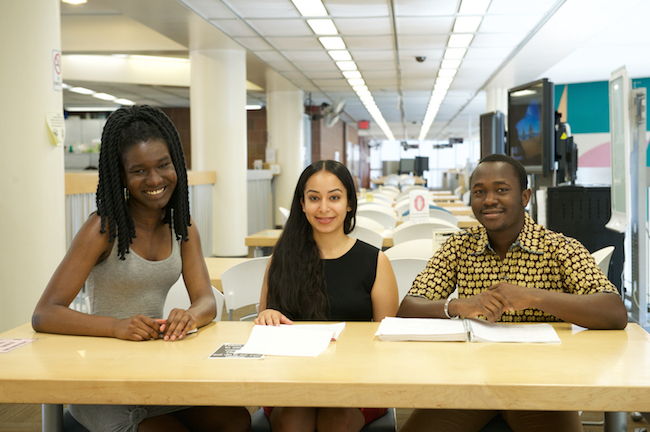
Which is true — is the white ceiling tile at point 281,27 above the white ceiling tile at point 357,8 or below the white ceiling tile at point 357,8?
above

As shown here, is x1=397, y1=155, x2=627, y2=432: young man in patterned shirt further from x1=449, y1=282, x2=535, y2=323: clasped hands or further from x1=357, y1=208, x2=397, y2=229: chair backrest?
x1=357, y1=208, x2=397, y2=229: chair backrest

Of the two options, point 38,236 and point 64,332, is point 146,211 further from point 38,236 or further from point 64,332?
point 38,236

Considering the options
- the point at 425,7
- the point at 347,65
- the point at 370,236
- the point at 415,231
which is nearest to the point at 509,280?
the point at 370,236

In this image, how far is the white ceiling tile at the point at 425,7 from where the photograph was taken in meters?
5.07

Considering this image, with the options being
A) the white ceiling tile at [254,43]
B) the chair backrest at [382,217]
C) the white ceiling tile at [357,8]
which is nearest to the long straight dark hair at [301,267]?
the chair backrest at [382,217]

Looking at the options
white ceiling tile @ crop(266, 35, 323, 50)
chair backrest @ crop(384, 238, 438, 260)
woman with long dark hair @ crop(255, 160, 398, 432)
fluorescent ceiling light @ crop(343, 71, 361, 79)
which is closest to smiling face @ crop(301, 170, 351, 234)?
woman with long dark hair @ crop(255, 160, 398, 432)

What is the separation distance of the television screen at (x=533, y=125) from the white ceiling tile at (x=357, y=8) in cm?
165

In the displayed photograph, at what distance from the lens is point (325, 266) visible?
6.14 feet

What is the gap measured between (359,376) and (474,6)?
474 centimetres

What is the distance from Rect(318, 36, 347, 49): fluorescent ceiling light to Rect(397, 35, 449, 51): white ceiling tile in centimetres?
65

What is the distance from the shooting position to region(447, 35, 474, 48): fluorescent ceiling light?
636 cm

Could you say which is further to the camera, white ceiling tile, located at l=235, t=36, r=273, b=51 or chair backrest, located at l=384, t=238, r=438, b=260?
white ceiling tile, located at l=235, t=36, r=273, b=51

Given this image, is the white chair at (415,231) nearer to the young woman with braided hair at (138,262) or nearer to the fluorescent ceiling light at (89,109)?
the young woman with braided hair at (138,262)

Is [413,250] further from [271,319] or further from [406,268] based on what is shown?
[271,319]
